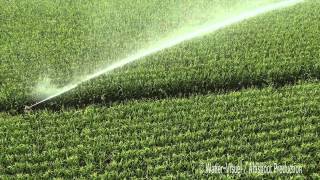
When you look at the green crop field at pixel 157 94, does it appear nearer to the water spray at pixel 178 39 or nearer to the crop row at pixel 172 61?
the crop row at pixel 172 61

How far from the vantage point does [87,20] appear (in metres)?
16.2

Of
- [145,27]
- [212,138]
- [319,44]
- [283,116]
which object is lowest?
[212,138]

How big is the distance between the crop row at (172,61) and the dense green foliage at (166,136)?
2.18ft

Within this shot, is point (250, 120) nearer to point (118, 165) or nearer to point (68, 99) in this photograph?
point (118, 165)

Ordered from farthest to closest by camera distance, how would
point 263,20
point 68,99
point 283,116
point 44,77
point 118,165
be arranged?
1. point 263,20
2. point 44,77
3. point 68,99
4. point 283,116
5. point 118,165

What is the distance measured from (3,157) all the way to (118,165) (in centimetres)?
221

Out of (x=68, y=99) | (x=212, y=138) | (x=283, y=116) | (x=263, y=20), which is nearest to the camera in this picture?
(x=212, y=138)

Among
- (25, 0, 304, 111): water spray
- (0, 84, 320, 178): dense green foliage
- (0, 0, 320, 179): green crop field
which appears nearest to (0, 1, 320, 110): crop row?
(0, 0, 320, 179): green crop field

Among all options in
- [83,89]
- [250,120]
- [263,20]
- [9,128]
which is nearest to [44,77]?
[83,89]

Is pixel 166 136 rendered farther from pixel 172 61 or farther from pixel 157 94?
pixel 172 61

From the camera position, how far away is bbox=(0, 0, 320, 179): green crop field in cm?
965

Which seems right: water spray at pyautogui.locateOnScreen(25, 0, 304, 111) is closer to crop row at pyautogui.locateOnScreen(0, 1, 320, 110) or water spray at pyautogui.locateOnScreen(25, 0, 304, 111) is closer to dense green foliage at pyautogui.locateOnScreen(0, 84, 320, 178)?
crop row at pyautogui.locateOnScreen(0, 1, 320, 110)

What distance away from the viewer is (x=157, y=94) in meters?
12.0

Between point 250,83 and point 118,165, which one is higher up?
point 250,83
